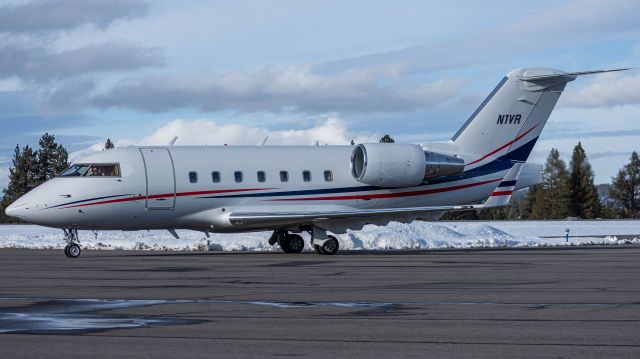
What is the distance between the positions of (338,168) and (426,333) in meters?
21.7

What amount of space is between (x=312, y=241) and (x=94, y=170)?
6.93 metres

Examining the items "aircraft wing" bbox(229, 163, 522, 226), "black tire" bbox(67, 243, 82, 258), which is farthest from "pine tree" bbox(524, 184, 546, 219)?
"black tire" bbox(67, 243, 82, 258)

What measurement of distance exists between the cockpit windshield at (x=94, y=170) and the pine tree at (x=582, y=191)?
207ft

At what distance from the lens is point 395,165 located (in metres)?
32.3

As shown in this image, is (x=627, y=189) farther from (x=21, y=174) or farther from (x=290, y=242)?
(x=290, y=242)

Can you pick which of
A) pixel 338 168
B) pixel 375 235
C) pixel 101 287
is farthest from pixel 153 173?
pixel 101 287

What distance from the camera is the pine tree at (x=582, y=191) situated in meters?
88.5

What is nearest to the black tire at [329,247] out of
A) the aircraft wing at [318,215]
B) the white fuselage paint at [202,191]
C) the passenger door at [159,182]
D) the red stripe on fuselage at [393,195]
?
the aircraft wing at [318,215]

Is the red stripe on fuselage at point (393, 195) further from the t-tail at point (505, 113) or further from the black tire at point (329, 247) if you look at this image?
the black tire at point (329, 247)

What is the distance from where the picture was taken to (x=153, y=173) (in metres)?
30.6

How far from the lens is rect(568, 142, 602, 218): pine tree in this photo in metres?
88.5

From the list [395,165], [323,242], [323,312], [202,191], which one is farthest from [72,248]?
[323,312]

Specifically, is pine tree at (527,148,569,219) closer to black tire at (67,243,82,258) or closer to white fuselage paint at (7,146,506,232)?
white fuselage paint at (7,146,506,232)

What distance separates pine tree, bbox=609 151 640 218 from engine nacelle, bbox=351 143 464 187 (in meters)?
86.2
